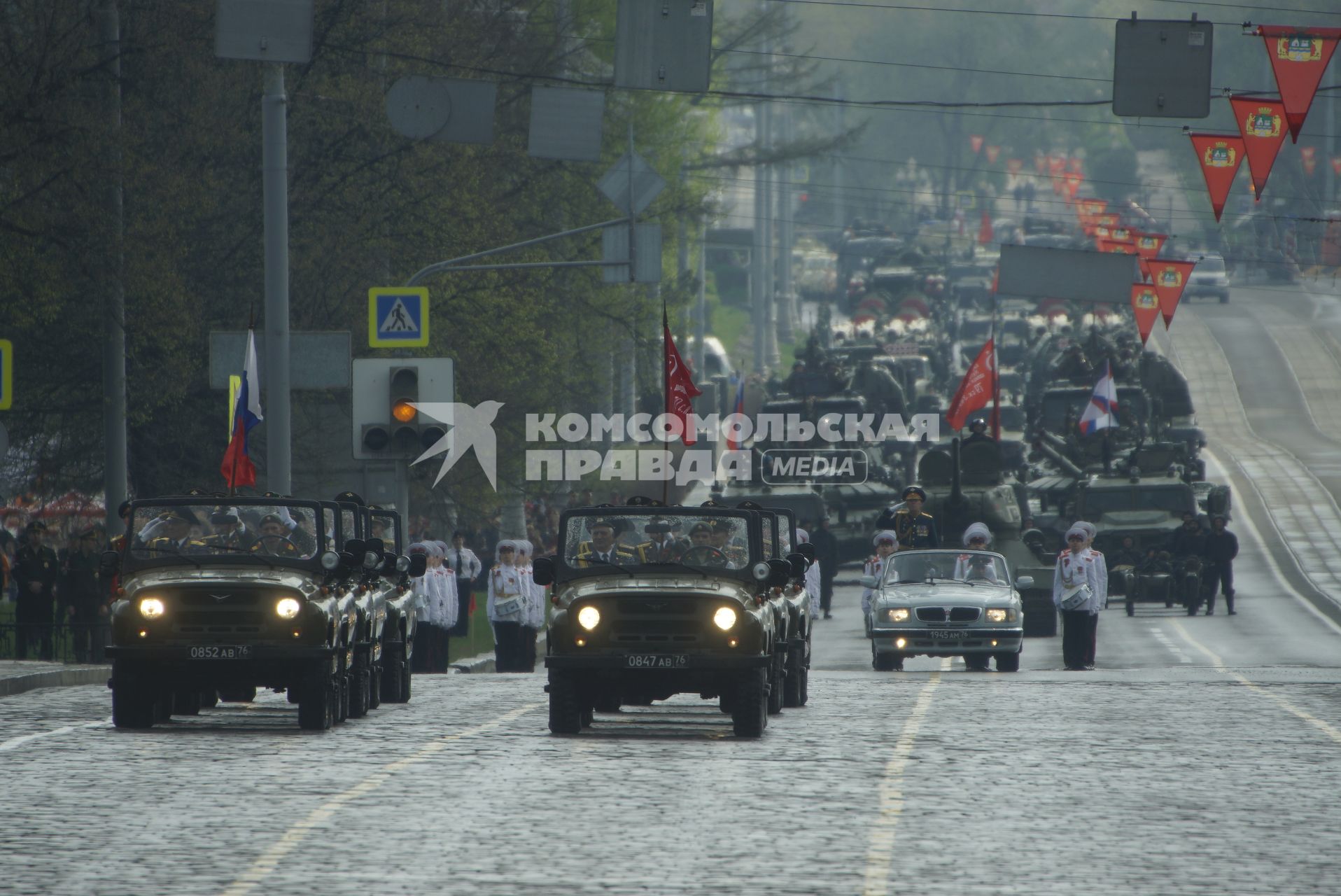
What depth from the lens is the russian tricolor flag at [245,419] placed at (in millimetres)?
24500

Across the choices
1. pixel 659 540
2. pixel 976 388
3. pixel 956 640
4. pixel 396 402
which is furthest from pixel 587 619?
pixel 976 388

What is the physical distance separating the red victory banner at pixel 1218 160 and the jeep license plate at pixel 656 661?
47.8 feet

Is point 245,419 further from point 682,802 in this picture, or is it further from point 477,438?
point 477,438

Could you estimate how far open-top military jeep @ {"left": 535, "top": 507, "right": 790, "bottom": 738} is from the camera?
54.9 feet

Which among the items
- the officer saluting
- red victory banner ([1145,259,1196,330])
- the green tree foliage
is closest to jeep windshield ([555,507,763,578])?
the green tree foliage

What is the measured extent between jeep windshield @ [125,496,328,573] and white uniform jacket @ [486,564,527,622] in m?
9.98

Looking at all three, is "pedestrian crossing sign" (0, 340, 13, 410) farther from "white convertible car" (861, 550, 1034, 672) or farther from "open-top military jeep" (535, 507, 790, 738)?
"white convertible car" (861, 550, 1034, 672)

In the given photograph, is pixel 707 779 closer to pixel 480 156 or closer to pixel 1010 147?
pixel 480 156

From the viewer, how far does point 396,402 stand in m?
25.6

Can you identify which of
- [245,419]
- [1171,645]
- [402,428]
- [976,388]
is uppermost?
[976,388]

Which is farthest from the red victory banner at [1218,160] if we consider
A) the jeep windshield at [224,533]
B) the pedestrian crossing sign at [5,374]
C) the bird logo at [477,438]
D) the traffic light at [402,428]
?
the jeep windshield at [224,533]

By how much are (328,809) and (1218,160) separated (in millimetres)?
19510

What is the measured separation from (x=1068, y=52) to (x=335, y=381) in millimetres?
145665

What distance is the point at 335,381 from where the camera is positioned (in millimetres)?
26703
